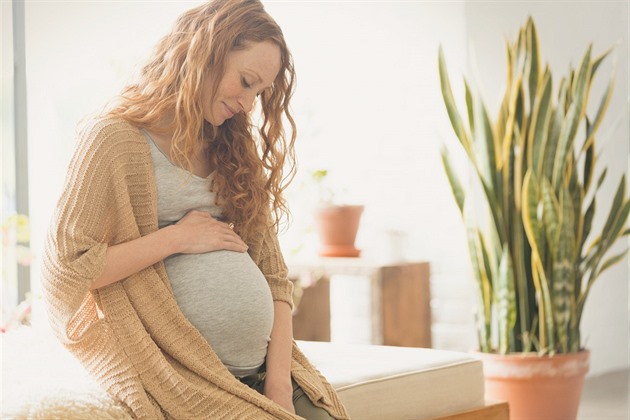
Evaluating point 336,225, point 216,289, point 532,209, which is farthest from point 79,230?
point 336,225

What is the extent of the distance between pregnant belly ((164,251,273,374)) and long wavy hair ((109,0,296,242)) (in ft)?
0.52

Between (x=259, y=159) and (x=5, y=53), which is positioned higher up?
(x=5, y=53)

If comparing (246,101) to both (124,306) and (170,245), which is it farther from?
(124,306)

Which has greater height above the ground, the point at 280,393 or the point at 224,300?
the point at 224,300

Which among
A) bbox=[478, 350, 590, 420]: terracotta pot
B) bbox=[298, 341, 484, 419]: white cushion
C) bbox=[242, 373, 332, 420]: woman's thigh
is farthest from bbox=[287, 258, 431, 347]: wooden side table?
bbox=[242, 373, 332, 420]: woman's thigh

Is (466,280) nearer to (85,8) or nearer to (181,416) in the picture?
(85,8)

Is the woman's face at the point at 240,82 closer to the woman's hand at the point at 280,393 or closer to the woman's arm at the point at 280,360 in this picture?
the woman's arm at the point at 280,360

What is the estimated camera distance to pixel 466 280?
393 cm

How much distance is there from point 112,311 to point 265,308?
12.3 inches

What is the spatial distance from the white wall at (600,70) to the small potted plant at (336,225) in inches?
33.1

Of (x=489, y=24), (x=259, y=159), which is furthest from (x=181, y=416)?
(x=489, y=24)

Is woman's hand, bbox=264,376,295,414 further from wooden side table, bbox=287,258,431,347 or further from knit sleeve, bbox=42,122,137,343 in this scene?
wooden side table, bbox=287,258,431,347

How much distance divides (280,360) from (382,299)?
1816mm

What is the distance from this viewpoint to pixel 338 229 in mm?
3766
